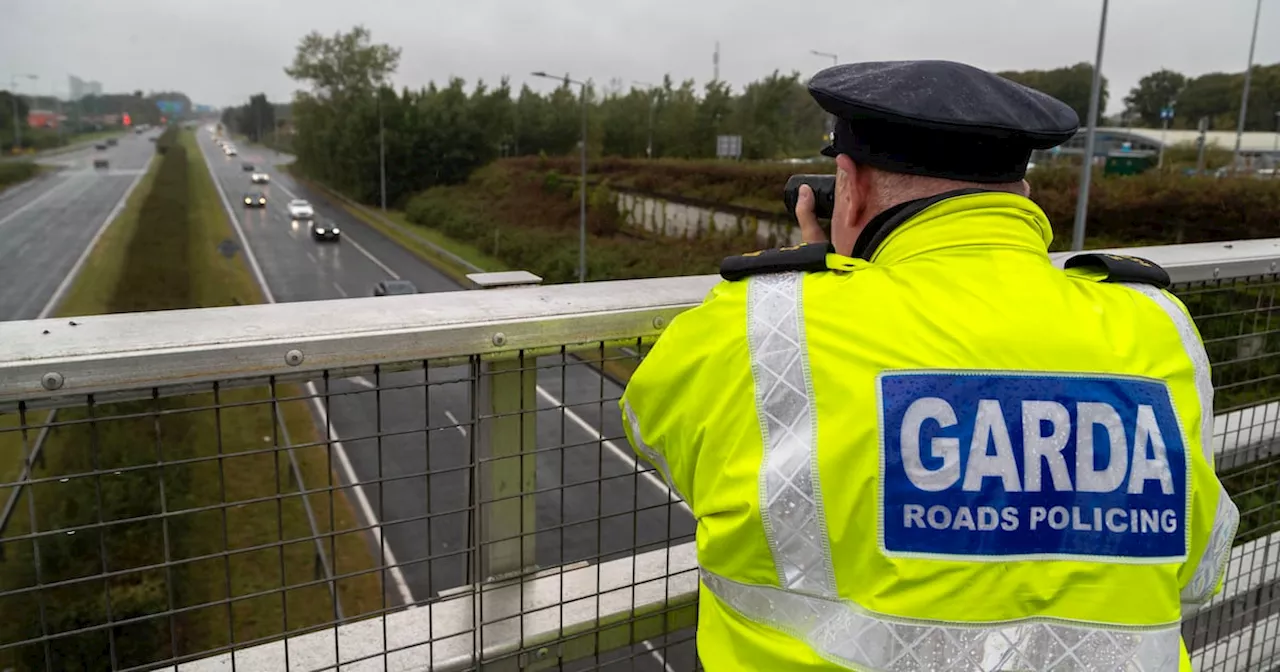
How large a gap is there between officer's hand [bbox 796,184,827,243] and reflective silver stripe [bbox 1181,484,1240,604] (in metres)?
0.67

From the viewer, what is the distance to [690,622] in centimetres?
197

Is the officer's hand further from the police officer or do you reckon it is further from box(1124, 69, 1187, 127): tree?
box(1124, 69, 1187, 127): tree

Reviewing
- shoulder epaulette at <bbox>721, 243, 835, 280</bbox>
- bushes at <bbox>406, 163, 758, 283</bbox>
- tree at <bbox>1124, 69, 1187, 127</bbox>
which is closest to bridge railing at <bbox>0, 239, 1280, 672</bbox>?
shoulder epaulette at <bbox>721, 243, 835, 280</bbox>

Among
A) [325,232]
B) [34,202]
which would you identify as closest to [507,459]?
[34,202]

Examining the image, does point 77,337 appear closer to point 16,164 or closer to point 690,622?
point 690,622

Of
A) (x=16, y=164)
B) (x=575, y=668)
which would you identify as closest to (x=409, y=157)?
(x=16, y=164)

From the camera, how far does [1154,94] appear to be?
47.2m

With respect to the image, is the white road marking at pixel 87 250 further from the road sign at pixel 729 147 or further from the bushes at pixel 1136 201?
the road sign at pixel 729 147

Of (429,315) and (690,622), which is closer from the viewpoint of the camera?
(429,315)

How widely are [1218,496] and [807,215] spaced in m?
0.70

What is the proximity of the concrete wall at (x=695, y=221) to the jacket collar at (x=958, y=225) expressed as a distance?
13.1m

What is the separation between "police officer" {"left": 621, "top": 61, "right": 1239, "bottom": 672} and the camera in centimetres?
105

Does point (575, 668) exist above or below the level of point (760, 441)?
below

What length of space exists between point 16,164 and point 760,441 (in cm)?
1526
